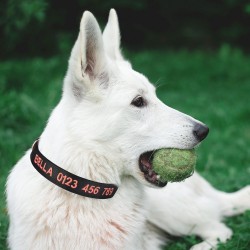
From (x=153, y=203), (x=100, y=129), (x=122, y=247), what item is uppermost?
(x=100, y=129)

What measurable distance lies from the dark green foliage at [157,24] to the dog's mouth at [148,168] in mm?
9621

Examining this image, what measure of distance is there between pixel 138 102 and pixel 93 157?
46 centimetres

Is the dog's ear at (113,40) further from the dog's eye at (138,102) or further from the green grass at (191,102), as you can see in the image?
the green grass at (191,102)

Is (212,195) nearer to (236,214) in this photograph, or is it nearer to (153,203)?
(236,214)

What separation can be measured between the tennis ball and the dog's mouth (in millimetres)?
30

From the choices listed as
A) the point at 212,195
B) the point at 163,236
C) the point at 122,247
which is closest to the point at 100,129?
the point at 122,247

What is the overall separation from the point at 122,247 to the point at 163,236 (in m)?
0.97

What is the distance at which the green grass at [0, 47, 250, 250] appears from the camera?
5.52m

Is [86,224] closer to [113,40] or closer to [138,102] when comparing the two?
[138,102]

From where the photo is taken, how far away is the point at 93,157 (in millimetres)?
3223

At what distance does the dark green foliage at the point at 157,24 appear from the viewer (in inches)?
520

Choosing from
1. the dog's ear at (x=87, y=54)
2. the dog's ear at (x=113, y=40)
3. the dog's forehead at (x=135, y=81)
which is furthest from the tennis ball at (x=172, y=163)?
the dog's ear at (x=113, y=40)

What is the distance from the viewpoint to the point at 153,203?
13.4ft

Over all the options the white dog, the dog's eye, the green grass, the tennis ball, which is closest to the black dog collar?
the white dog
